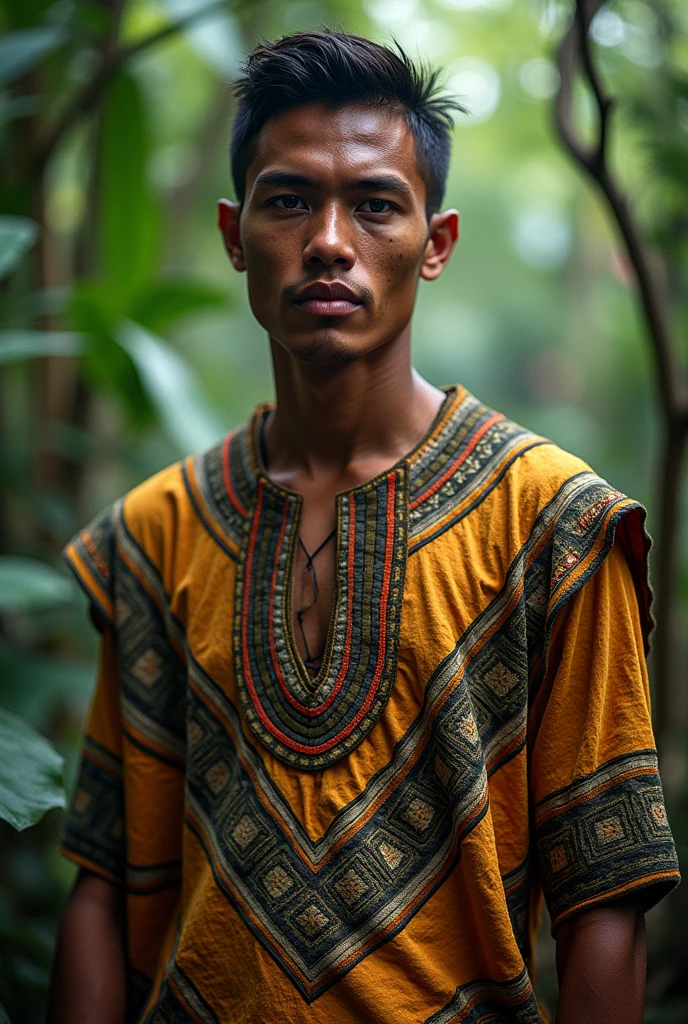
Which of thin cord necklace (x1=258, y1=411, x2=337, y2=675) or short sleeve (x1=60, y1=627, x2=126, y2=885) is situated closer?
thin cord necklace (x1=258, y1=411, x2=337, y2=675)

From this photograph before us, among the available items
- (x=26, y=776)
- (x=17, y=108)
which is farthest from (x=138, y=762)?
(x=17, y=108)

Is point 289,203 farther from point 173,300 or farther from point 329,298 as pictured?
point 173,300

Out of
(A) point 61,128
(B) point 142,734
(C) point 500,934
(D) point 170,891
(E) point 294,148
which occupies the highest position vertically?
(A) point 61,128

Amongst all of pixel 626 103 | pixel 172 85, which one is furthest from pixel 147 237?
pixel 172 85

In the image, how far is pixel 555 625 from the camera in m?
1.06

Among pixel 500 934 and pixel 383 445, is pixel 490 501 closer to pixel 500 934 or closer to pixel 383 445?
pixel 383 445

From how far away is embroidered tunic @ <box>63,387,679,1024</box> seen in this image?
3.42 feet

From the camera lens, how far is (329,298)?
1.08 meters

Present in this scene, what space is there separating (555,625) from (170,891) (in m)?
0.64

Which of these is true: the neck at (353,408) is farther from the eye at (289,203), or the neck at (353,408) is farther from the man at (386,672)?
the eye at (289,203)

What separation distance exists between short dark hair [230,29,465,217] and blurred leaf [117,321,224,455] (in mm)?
502

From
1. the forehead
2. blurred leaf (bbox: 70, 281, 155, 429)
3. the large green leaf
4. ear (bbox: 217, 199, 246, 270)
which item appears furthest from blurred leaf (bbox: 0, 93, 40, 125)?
the large green leaf

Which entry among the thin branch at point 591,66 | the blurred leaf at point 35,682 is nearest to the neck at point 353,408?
the thin branch at point 591,66

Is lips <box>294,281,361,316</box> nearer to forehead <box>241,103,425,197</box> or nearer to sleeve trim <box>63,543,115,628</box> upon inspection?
forehead <box>241,103,425,197</box>
